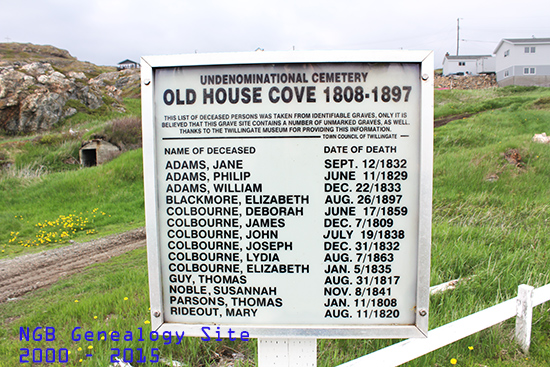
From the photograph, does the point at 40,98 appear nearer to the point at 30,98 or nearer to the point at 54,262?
the point at 30,98

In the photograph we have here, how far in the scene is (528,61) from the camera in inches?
1759

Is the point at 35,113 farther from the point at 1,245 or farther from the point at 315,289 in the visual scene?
the point at 315,289

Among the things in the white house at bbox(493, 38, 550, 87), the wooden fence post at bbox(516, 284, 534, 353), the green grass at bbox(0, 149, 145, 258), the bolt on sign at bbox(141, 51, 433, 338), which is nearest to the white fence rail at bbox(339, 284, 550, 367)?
the wooden fence post at bbox(516, 284, 534, 353)

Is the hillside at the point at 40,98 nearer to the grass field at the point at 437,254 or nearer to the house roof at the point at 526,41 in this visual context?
the grass field at the point at 437,254

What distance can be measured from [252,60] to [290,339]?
1554mm

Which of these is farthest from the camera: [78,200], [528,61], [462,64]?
[462,64]

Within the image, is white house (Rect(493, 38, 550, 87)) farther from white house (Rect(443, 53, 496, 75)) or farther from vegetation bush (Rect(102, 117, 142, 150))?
vegetation bush (Rect(102, 117, 142, 150))

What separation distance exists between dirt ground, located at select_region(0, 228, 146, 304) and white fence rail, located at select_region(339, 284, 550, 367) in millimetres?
5496

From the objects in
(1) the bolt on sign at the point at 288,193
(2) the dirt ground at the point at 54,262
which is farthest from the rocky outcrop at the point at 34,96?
(1) the bolt on sign at the point at 288,193

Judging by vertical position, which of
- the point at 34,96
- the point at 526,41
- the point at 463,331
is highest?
the point at 526,41

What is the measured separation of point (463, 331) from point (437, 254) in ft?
7.50

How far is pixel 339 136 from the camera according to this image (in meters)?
2.04

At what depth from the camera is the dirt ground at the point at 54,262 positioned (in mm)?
6129

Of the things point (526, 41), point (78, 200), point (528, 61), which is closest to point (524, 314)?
point (78, 200)
